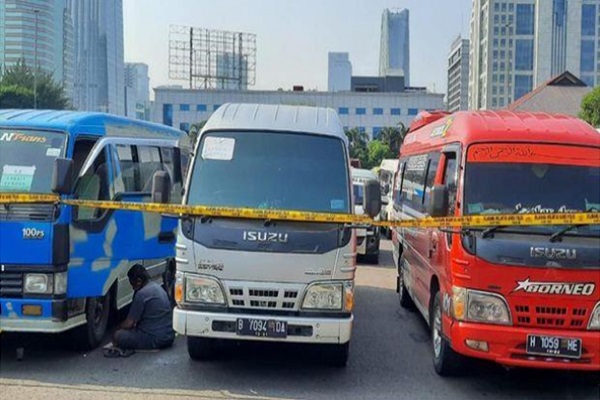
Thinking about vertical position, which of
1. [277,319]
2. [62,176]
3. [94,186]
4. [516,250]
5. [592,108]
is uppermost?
[592,108]

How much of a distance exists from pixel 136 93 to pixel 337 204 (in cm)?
10520

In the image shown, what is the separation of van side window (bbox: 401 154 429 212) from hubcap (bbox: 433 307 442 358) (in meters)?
2.07

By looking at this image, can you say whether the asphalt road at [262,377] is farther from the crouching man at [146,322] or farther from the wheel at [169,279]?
the wheel at [169,279]

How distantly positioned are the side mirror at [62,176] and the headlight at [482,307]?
3.85 metres

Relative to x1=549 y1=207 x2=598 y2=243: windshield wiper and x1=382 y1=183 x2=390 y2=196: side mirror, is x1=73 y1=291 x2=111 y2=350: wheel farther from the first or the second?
x1=382 y1=183 x2=390 y2=196: side mirror

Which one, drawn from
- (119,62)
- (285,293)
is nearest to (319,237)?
(285,293)

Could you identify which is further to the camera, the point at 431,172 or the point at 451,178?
the point at 431,172

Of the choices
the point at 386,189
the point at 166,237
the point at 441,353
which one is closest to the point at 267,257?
the point at 441,353

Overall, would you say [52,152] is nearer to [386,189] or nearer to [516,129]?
[516,129]

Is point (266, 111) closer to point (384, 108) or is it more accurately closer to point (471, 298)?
point (471, 298)

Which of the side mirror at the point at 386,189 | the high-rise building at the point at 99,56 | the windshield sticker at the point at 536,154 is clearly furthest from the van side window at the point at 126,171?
the high-rise building at the point at 99,56

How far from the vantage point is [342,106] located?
95.7 metres

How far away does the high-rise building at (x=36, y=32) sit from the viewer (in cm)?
5806

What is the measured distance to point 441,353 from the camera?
720 cm
